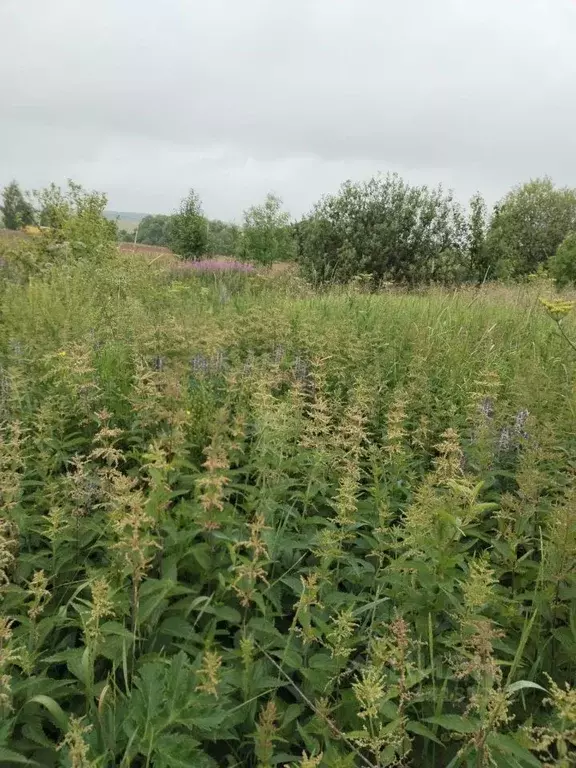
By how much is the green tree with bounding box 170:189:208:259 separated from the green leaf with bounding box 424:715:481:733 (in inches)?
956

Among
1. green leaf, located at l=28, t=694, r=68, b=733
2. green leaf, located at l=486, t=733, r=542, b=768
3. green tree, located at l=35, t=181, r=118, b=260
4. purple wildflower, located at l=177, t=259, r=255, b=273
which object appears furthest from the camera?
purple wildflower, located at l=177, t=259, r=255, b=273

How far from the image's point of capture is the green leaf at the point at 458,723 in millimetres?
1387

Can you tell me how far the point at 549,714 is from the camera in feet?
5.55

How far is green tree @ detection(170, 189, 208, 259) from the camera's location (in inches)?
972

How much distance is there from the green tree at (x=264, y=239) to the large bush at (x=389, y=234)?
4.08 metres

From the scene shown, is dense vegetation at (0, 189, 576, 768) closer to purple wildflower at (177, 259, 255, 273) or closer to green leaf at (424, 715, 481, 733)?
green leaf at (424, 715, 481, 733)

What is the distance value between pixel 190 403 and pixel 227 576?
44.4 inches

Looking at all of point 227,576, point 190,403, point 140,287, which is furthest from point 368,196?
point 227,576

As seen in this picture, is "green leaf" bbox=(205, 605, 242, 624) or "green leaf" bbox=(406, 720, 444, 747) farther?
"green leaf" bbox=(205, 605, 242, 624)

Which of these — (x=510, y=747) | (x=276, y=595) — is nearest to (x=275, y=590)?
(x=276, y=595)

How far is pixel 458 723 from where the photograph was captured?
142 centimetres

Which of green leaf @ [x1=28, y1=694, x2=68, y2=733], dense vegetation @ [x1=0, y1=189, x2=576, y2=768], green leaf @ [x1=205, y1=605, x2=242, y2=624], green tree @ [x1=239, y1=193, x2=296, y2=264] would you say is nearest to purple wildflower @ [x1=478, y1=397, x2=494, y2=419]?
dense vegetation @ [x1=0, y1=189, x2=576, y2=768]

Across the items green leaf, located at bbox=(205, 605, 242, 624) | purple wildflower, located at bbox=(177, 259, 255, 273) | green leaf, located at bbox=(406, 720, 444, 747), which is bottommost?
green leaf, located at bbox=(406, 720, 444, 747)

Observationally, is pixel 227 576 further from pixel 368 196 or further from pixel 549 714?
pixel 368 196
